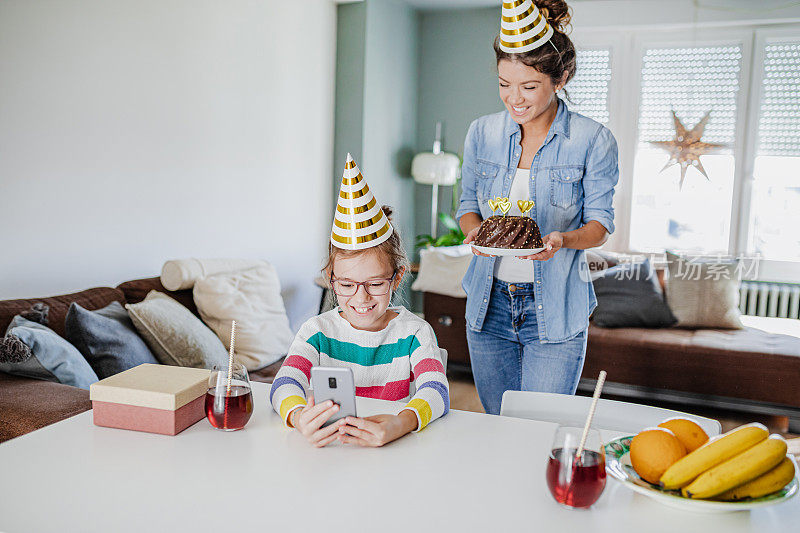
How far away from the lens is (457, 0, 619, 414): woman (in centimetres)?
167

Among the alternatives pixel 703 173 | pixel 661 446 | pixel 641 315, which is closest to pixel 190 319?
pixel 661 446

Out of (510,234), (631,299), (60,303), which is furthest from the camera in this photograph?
(631,299)

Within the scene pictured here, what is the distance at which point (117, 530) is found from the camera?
2.68ft

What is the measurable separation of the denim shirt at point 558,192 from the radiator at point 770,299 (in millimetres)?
3301

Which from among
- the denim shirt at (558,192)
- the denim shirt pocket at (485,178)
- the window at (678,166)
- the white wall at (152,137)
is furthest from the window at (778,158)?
the denim shirt pocket at (485,178)

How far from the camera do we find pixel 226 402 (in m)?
1.12

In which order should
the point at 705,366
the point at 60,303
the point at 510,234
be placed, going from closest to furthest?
the point at 510,234, the point at 60,303, the point at 705,366

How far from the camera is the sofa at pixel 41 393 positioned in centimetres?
153

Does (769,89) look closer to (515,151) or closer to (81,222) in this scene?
(515,151)

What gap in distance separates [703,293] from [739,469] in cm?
340

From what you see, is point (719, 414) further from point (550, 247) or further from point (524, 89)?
point (524, 89)

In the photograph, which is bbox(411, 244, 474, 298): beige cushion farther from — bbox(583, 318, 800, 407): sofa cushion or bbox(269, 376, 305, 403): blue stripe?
bbox(269, 376, 305, 403): blue stripe

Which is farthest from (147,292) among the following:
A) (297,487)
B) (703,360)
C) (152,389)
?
(703,360)

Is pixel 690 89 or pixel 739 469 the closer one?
pixel 739 469
